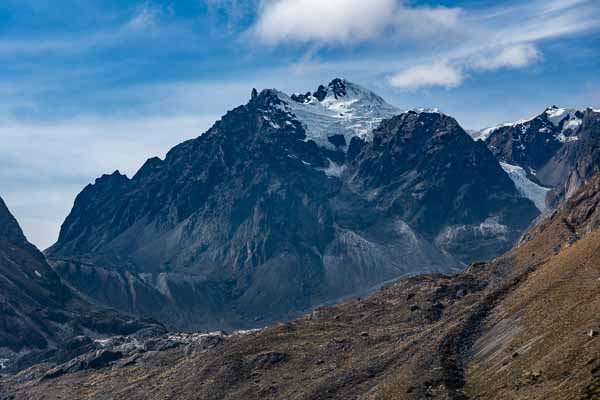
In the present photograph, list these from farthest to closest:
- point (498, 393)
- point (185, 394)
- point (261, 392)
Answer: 1. point (185, 394)
2. point (261, 392)
3. point (498, 393)

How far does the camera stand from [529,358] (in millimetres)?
120438

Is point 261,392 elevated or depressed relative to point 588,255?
depressed

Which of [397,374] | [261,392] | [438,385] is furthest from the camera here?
[261,392]

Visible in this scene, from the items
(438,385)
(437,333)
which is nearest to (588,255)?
(437,333)

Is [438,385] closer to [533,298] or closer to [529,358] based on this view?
[529,358]

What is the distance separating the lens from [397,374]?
144 m

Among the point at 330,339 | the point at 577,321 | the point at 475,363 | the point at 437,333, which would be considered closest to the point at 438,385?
the point at 475,363

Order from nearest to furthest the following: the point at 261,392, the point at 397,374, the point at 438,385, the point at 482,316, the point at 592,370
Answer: the point at 592,370 → the point at 438,385 → the point at 397,374 → the point at 482,316 → the point at 261,392

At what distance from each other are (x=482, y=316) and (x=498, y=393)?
44.2 meters

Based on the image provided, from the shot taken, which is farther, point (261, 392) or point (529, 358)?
point (261, 392)

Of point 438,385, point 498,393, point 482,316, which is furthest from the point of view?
point 482,316

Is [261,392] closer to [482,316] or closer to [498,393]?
[482,316]

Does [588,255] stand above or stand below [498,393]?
above

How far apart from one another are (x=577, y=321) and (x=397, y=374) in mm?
31400
